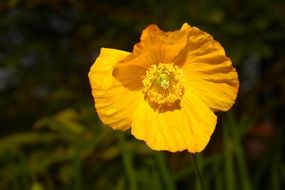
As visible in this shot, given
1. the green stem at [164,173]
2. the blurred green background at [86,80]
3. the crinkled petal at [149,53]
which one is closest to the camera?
the crinkled petal at [149,53]

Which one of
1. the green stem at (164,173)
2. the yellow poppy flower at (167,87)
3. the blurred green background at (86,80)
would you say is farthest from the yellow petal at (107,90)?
the blurred green background at (86,80)

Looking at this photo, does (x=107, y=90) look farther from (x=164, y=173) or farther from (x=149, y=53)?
(x=164, y=173)

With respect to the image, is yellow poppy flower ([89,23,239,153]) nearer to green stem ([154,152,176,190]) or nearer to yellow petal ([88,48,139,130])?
yellow petal ([88,48,139,130])

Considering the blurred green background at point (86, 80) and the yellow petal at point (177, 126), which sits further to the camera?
the blurred green background at point (86, 80)

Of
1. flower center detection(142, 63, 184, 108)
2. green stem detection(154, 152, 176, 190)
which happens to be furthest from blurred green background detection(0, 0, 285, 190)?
flower center detection(142, 63, 184, 108)

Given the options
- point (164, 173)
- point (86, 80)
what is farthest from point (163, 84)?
point (86, 80)

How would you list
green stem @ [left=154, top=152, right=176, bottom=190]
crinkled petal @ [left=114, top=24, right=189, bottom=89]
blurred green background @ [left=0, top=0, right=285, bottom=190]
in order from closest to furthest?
crinkled petal @ [left=114, top=24, right=189, bottom=89], green stem @ [left=154, top=152, right=176, bottom=190], blurred green background @ [left=0, top=0, right=285, bottom=190]

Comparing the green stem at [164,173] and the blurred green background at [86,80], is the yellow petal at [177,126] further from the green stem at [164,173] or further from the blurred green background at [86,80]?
the blurred green background at [86,80]

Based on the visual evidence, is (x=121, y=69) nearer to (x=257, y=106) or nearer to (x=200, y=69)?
(x=200, y=69)
